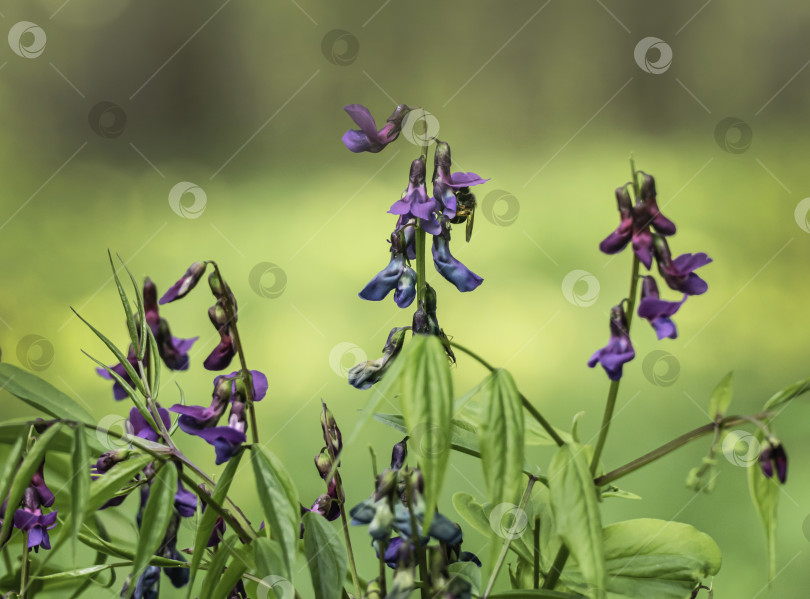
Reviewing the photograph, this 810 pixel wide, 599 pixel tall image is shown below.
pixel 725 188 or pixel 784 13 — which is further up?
pixel 784 13

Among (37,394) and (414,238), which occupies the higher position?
(414,238)

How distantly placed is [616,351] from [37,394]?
24 cm

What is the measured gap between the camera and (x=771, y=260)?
2129mm

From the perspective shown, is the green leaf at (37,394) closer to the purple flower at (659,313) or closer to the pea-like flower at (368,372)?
the pea-like flower at (368,372)

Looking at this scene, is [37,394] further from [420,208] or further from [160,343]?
[420,208]

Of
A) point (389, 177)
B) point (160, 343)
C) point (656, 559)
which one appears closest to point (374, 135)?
point (160, 343)

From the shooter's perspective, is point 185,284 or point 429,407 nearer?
point 429,407

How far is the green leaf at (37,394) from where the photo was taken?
0.33m

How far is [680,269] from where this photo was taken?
33 cm

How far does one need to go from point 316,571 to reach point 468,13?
2.60 m

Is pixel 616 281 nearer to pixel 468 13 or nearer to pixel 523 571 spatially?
Result: pixel 468 13

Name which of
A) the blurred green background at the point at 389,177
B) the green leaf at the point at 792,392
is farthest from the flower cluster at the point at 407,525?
the blurred green background at the point at 389,177

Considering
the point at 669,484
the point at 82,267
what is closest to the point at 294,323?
the point at 82,267

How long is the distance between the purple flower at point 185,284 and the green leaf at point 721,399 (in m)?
0.22
